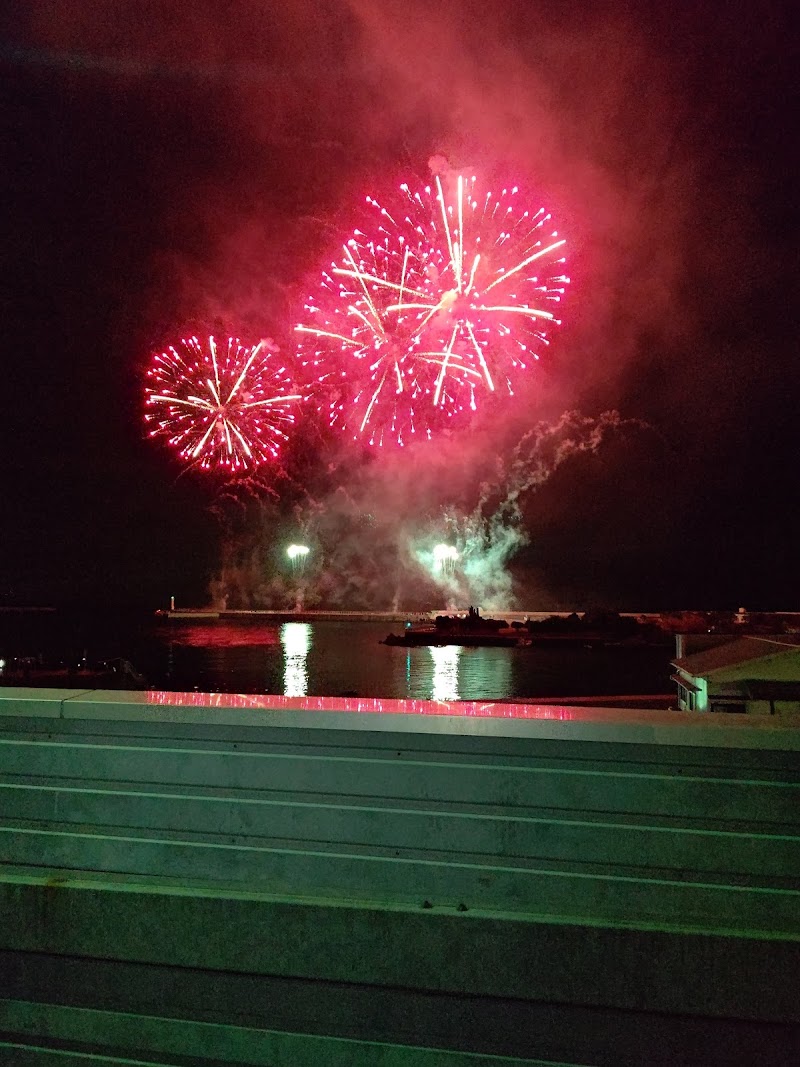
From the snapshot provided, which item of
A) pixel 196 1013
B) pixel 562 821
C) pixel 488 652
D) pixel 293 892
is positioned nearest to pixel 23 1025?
pixel 196 1013

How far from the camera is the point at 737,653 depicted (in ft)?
31.5

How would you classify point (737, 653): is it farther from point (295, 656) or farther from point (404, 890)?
point (295, 656)

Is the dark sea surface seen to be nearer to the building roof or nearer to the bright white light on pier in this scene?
the bright white light on pier

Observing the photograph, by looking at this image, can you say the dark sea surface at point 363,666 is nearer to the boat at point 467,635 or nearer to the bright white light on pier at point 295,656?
the bright white light on pier at point 295,656

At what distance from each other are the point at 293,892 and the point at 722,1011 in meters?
1.73

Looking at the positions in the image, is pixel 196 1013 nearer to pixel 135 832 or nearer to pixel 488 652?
pixel 135 832

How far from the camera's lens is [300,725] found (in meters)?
3.98

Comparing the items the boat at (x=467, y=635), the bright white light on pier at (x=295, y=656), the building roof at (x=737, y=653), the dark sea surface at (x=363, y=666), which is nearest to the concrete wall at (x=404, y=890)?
the building roof at (x=737, y=653)

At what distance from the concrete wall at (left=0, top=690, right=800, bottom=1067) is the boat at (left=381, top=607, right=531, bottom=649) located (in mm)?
47122

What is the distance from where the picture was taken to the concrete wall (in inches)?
138

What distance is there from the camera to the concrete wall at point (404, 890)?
3514 millimetres

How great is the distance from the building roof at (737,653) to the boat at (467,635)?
1620 inches

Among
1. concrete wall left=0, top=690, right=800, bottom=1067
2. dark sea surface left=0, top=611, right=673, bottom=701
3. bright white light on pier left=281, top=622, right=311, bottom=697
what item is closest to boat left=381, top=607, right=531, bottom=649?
dark sea surface left=0, top=611, right=673, bottom=701

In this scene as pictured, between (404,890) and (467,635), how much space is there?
49.7 meters
